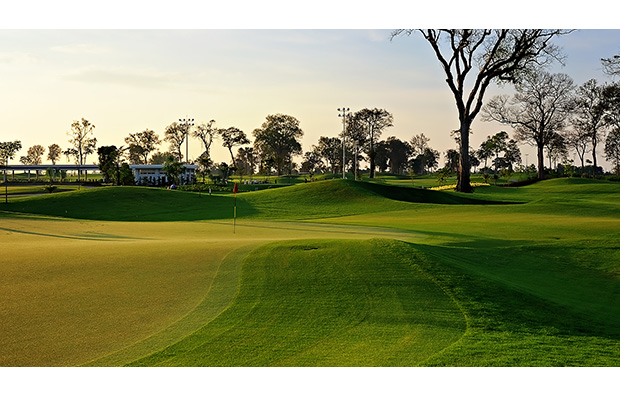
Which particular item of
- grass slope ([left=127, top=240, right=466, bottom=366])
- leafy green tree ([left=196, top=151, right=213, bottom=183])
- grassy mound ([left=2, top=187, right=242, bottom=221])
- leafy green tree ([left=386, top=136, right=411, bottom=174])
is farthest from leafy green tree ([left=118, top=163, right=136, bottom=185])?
leafy green tree ([left=386, top=136, right=411, bottom=174])

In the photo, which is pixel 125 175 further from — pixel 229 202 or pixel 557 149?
pixel 557 149

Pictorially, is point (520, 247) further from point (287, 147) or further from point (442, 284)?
point (287, 147)

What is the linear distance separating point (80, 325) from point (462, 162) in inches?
1837

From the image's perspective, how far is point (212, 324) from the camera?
351 inches

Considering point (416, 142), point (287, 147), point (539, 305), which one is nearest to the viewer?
point (539, 305)

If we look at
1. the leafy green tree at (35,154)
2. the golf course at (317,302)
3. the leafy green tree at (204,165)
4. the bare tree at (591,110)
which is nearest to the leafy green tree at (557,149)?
the bare tree at (591,110)

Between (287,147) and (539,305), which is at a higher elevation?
(287,147)

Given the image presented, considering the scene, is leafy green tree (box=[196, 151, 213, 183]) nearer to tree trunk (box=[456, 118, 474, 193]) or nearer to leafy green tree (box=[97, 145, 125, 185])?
leafy green tree (box=[97, 145, 125, 185])

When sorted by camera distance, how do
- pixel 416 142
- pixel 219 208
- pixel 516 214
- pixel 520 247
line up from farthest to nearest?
pixel 416 142 < pixel 219 208 < pixel 516 214 < pixel 520 247

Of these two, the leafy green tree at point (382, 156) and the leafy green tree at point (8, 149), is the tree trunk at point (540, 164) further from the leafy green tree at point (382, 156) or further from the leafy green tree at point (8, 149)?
the leafy green tree at point (8, 149)

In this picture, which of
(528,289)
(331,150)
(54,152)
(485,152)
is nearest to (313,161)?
(331,150)

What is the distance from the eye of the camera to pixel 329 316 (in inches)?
377

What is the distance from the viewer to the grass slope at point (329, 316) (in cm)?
770

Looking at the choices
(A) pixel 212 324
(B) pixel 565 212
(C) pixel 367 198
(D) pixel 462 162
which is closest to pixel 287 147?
(D) pixel 462 162
